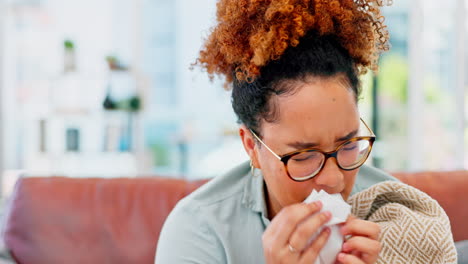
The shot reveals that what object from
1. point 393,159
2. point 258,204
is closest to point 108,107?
point 393,159

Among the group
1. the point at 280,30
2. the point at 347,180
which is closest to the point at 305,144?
the point at 347,180

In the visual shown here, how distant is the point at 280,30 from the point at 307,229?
44cm

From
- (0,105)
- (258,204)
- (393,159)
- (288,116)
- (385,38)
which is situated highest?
(385,38)

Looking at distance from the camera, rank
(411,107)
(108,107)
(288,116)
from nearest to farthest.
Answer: (288,116)
(108,107)
(411,107)

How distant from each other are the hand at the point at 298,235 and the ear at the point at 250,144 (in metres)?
0.24

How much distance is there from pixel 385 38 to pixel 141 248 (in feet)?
3.06

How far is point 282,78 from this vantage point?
116 centimetres

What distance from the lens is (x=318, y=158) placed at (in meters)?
1.11

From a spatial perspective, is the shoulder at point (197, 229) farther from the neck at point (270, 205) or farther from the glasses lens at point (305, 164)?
the glasses lens at point (305, 164)

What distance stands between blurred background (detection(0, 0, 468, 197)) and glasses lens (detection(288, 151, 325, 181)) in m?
3.87

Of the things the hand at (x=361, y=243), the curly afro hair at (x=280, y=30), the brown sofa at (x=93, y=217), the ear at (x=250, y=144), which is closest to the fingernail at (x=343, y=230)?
the hand at (x=361, y=243)

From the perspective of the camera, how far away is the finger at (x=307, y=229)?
1.03 m

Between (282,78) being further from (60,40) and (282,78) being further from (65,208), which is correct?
(60,40)

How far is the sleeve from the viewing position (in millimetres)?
1277
